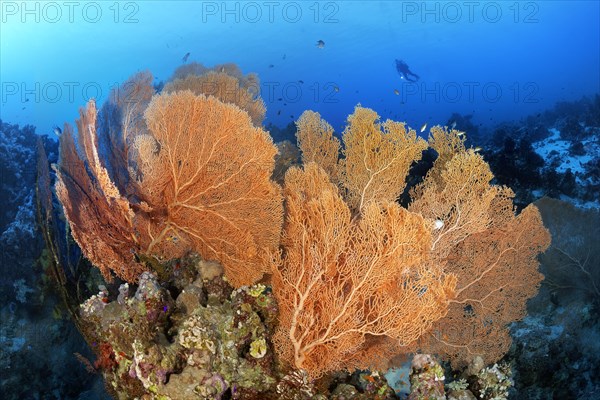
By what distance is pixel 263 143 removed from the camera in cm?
459

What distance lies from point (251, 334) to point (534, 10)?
11026cm

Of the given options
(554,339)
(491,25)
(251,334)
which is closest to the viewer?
(251,334)

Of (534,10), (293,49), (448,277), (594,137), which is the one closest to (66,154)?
(448,277)

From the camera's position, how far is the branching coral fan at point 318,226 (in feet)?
13.7

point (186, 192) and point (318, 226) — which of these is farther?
point (186, 192)

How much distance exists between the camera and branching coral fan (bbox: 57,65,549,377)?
4.17 m

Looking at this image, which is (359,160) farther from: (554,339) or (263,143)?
(554,339)

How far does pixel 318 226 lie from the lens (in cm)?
430

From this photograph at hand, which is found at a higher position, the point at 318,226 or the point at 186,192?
the point at 186,192

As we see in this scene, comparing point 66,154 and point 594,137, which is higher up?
point 66,154

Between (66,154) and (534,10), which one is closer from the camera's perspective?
(66,154)

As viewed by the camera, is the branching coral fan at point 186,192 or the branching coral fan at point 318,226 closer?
the branching coral fan at point 318,226

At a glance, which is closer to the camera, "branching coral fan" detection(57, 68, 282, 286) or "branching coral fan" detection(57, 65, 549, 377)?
"branching coral fan" detection(57, 65, 549, 377)

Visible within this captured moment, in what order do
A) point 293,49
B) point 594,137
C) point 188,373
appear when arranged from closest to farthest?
point 188,373 → point 594,137 → point 293,49
